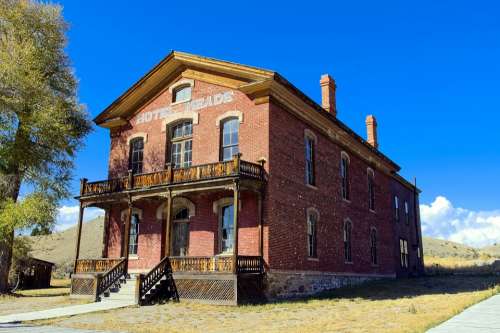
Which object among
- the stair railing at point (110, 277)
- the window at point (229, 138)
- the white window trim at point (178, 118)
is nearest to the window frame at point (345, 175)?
the window at point (229, 138)

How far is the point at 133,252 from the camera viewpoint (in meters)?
22.6

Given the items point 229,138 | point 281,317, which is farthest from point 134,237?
point 281,317

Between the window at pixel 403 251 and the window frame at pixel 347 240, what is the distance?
435 inches

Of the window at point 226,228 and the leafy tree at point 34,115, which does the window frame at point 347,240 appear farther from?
the leafy tree at point 34,115

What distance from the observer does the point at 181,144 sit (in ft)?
72.7

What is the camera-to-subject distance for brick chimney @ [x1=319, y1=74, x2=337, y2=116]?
27797 millimetres

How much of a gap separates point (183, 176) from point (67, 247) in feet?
171

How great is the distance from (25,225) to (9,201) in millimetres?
1583

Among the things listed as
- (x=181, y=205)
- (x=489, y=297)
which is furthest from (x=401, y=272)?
(x=181, y=205)

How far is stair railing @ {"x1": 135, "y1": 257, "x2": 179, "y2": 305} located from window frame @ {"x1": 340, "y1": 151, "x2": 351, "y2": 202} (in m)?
11.6

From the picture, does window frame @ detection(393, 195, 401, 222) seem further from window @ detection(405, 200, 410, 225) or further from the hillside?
the hillside

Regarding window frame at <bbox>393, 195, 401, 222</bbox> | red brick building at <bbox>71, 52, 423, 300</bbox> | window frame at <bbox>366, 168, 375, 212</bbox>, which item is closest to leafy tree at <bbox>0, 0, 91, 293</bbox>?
red brick building at <bbox>71, 52, 423, 300</bbox>

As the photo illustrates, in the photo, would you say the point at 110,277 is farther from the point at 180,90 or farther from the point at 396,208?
the point at 396,208

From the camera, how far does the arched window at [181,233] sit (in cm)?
2100
